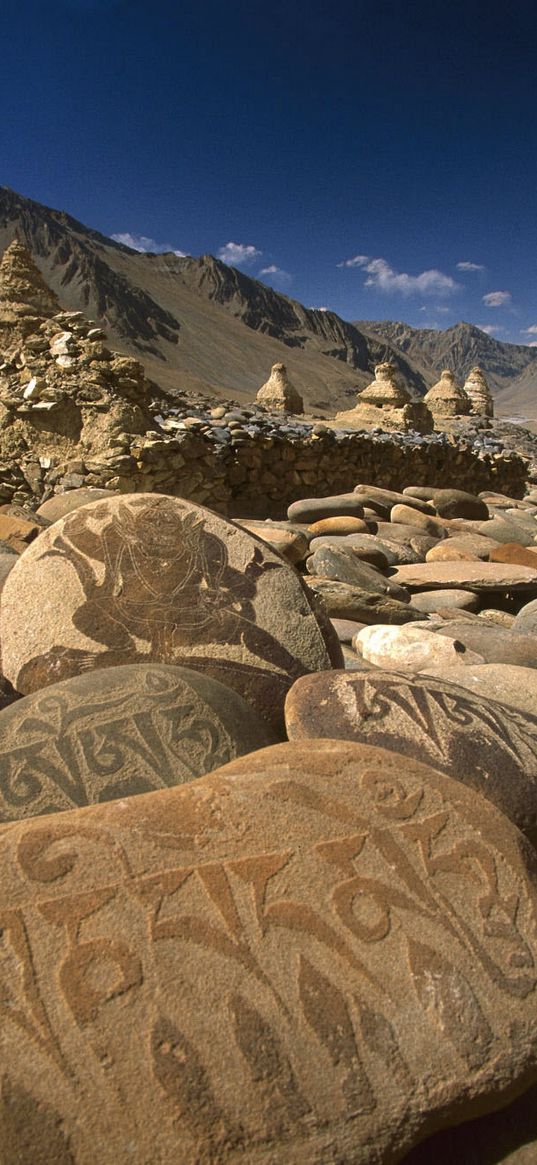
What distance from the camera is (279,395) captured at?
2178 centimetres

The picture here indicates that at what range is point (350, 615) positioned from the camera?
4145mm

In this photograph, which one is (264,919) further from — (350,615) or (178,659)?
(350,615)

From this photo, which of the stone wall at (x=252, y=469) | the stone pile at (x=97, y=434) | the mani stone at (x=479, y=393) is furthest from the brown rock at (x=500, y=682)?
the mani stone at (x=479, y=393)

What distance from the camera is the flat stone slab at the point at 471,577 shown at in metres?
5.03

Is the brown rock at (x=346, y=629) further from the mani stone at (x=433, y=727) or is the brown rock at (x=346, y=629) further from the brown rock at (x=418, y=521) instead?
the brown rock at (x=418, y=521)

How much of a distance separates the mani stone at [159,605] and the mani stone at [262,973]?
3.08 feet

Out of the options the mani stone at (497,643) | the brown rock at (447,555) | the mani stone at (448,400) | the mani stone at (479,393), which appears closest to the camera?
the mani stone at (497,643)

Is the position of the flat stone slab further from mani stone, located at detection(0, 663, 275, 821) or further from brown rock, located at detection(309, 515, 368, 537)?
mani stone, located at detection(0, 663, 275, 821)

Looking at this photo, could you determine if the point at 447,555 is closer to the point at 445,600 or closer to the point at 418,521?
the point at 445,600

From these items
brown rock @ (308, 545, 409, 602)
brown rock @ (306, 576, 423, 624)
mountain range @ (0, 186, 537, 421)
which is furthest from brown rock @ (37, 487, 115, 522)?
mountain range @ (0, 186, 537, 421)

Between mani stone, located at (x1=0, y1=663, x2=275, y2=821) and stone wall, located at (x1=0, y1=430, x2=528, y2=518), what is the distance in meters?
4.77

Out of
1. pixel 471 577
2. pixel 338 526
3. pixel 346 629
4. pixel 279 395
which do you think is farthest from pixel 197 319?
pixel 346 629

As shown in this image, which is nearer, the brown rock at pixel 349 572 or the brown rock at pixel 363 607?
the brown rock at pixel 363 607

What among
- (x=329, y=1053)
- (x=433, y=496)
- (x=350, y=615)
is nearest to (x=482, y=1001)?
(x=329, y=1053)
